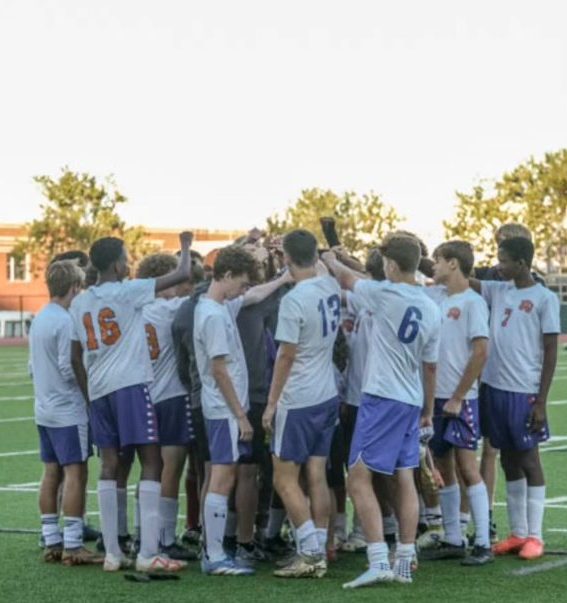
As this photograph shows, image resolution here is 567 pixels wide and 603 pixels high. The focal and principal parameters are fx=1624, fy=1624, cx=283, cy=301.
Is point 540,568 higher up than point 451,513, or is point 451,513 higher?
point 451,513

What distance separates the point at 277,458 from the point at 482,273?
252cm

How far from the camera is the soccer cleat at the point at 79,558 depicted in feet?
32.7

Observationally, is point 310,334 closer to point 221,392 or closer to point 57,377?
point 221,392

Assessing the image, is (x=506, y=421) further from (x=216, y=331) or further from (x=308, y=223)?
(x=308, y=223)

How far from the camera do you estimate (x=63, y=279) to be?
10.4 metres

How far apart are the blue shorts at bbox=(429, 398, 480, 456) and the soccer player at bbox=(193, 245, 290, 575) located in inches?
48.3

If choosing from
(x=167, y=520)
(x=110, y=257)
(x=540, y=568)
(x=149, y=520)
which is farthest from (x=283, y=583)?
(x=110, y=257)

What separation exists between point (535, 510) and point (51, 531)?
9.96ft

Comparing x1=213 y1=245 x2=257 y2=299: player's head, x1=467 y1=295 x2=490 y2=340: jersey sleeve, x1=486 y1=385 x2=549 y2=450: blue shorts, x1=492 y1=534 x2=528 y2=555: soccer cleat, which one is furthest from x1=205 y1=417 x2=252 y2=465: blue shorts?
x1=492 y1=534 x2=528 y2=555: soccer cleat

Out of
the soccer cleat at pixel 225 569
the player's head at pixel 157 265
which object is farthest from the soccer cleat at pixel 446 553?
the player's head at pixel 157 265

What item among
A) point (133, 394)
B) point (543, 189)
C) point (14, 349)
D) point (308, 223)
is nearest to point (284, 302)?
point (133, 394)

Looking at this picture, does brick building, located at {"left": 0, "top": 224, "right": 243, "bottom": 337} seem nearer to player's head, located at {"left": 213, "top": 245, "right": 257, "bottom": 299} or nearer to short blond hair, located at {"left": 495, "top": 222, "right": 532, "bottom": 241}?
short blond hair, located at {"left": 495, "top": 222, "right": 532, "bottom": 241}

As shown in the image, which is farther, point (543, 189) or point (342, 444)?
point (543, 189)

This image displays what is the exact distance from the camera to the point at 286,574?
9.42m
